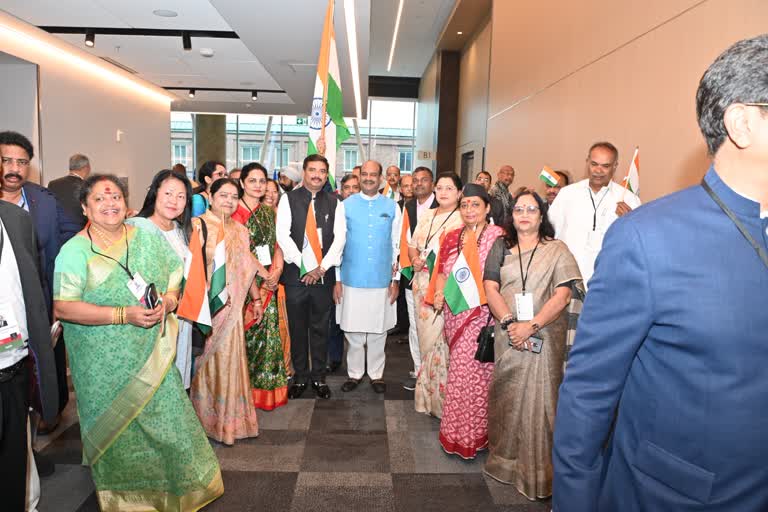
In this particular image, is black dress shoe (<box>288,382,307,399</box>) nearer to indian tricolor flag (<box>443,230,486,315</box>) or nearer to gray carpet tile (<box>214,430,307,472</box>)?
gray carpet tile (<box>214,430,307,472</box>)

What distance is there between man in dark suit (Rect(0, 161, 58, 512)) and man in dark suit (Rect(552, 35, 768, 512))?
5.90 feet

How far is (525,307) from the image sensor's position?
2.58 meters

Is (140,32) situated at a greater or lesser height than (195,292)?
greater

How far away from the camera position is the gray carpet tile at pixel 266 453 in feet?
9.33

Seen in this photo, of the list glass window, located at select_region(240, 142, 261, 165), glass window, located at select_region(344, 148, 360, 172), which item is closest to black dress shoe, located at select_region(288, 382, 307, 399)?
glass window, located at select_region(240, 142, 261, 165)

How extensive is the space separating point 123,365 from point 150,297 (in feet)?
1.01

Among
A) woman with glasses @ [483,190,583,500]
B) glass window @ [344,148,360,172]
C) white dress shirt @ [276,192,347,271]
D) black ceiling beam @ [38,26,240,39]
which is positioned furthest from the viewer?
glass window @ [344,148,360,172]

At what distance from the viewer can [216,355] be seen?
3033mm

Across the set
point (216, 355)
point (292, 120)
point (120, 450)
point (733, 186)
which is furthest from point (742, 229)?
point (292, 120)

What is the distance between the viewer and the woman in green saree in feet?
7.05

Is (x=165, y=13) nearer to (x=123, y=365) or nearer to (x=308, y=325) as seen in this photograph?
(x=308, y=325)

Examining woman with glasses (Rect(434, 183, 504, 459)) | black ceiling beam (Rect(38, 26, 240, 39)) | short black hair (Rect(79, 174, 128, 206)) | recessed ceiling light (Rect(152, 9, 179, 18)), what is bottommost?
woman with glasses (Rect(434, 183, 504, 459))

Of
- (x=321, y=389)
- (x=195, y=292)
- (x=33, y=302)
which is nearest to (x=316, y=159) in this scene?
(x=195, y=292)

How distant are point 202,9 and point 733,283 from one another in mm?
6351
